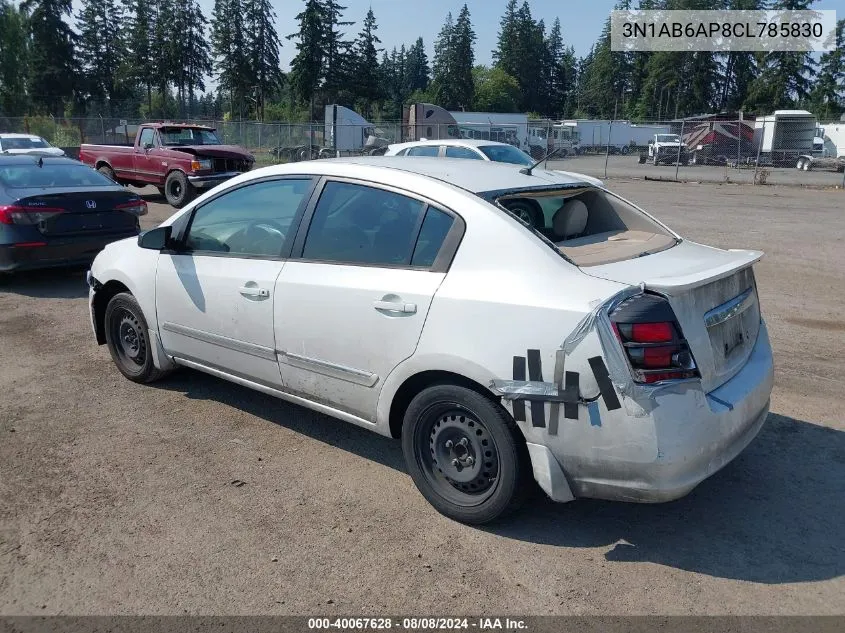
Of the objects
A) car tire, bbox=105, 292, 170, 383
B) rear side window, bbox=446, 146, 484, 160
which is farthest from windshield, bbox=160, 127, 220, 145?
car tire, bbox=105, 292, 170, 383

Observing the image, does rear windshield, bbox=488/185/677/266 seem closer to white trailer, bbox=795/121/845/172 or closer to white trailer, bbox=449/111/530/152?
white trailer, bbox=449/111/530/152

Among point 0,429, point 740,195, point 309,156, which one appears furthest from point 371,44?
point 0,429

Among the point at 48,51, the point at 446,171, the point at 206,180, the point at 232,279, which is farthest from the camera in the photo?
the point at 48,51

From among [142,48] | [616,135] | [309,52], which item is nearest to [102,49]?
[142,48]

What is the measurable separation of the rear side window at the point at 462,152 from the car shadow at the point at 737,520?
395 inches

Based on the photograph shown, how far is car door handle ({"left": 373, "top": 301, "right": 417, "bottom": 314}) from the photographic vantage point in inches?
137

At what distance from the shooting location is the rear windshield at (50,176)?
8.48 metres

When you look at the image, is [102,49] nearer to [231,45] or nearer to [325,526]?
[231,45]

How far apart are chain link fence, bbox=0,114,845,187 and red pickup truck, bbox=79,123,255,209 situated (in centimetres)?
1287

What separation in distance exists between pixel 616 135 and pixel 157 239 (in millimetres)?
61270

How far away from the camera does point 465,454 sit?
3.45m

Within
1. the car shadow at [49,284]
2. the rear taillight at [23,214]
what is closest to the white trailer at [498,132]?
the car shadow at [49,284]

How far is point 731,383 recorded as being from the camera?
337cm

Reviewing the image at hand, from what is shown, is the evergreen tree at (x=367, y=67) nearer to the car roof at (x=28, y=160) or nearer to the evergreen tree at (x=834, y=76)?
the evergreen tree at (x=834, y=76)
